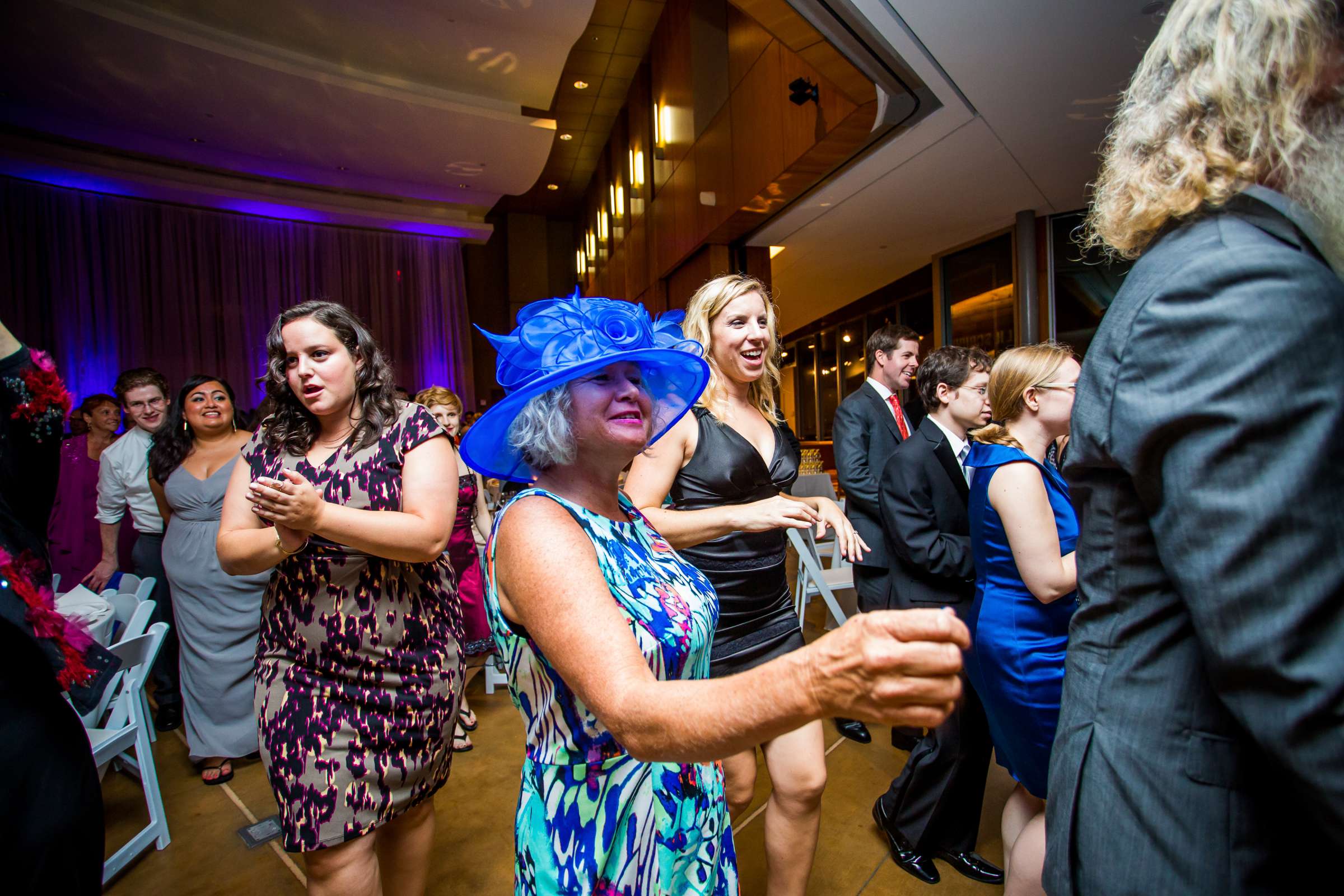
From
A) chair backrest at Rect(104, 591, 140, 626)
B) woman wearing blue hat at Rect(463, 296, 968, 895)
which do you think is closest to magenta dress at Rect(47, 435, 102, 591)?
chair backrest at Rect(104, 591, 140, 626)

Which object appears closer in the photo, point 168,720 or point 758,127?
point 168,720

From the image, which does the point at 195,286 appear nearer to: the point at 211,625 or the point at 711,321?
the point at 211,625

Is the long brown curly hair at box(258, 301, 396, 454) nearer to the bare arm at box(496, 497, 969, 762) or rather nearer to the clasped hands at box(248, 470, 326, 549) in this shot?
the clasped hands at box(248, 470, 326, 549)

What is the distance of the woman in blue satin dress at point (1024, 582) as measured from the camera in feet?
5.22

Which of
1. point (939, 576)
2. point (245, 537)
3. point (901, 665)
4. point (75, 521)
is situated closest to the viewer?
point (901, 665)

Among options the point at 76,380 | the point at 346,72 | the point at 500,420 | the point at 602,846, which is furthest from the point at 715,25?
the point at 76,380

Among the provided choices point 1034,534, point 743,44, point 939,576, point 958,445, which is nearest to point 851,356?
point 743,44

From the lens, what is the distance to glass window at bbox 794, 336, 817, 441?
46.8ft

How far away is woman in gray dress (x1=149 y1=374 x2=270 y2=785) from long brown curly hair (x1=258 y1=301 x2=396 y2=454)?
5.39ft

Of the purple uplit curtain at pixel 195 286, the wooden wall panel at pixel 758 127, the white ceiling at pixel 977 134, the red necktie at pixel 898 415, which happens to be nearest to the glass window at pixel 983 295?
the white ceiling at pixel 977 134

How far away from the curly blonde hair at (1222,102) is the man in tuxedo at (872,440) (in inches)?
89.6

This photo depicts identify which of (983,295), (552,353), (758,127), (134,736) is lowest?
(134,736)

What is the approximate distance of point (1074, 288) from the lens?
6840mm

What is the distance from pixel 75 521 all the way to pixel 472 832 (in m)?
3.61
